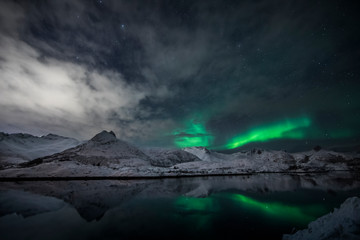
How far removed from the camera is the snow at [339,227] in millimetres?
7092

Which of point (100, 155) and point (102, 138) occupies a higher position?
point (102, 138)

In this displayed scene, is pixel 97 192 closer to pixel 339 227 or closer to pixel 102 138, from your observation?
pixel 339 227

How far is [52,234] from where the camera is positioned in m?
8.40

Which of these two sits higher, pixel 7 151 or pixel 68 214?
pixel 7 151

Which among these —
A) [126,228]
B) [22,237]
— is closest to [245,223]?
[126,228]

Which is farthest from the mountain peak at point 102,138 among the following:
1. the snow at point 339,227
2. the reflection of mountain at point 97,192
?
the snow at point 339,227

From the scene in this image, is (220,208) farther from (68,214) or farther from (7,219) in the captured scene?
(7,219)

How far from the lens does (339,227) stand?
7.57 m

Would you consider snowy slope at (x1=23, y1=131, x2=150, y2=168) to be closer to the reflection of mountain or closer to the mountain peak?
the mountain peak

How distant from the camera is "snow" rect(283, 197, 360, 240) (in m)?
7.09

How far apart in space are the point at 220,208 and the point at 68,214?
1286 cm

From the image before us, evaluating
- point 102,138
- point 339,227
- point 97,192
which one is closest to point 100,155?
point 102,138

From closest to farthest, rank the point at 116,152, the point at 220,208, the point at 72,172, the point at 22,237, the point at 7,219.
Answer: the point at 22,237, the point at 7,219, the point at 220,208, the point at 72,172, the point at 116,152

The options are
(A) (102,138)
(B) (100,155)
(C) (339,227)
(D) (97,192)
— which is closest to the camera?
(C) (339,227)
